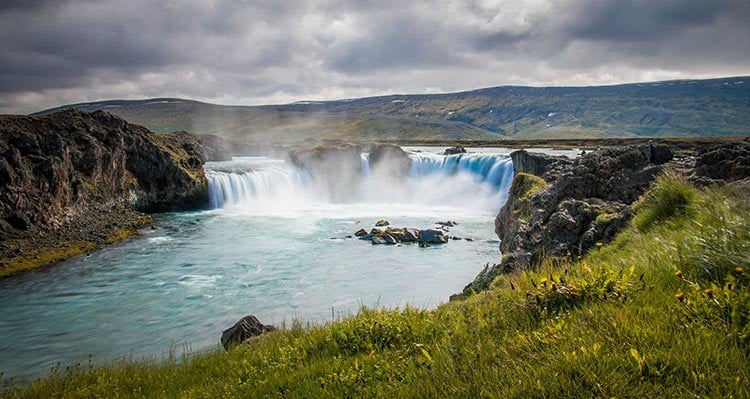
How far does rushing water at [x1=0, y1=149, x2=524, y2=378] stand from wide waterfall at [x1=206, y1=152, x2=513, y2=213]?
464cm

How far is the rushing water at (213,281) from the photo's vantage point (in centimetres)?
1886

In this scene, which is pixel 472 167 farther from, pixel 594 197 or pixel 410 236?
pixel 594 197

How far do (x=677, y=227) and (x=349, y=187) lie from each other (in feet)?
204

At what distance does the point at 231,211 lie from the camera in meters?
53.5

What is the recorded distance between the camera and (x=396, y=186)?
2650 inches

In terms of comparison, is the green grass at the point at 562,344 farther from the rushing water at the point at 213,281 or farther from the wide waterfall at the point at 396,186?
the wide waterfall at the point at 396,186

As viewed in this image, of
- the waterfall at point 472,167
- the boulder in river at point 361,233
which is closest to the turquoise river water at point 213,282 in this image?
the boulder in river at point 361,233

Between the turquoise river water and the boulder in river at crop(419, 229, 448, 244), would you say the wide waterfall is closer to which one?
the turquoise river water

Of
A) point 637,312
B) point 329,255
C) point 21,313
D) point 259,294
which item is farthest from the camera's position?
point 329,255

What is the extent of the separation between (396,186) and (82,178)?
42.7 m

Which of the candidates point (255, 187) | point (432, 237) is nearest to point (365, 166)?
point (255, 187)

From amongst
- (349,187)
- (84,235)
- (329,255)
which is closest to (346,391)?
(329,255)

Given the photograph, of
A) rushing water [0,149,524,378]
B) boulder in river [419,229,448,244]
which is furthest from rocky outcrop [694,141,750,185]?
boulder in river [419,229,448,244]

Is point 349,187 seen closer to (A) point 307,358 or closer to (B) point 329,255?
(B) point 329,255
